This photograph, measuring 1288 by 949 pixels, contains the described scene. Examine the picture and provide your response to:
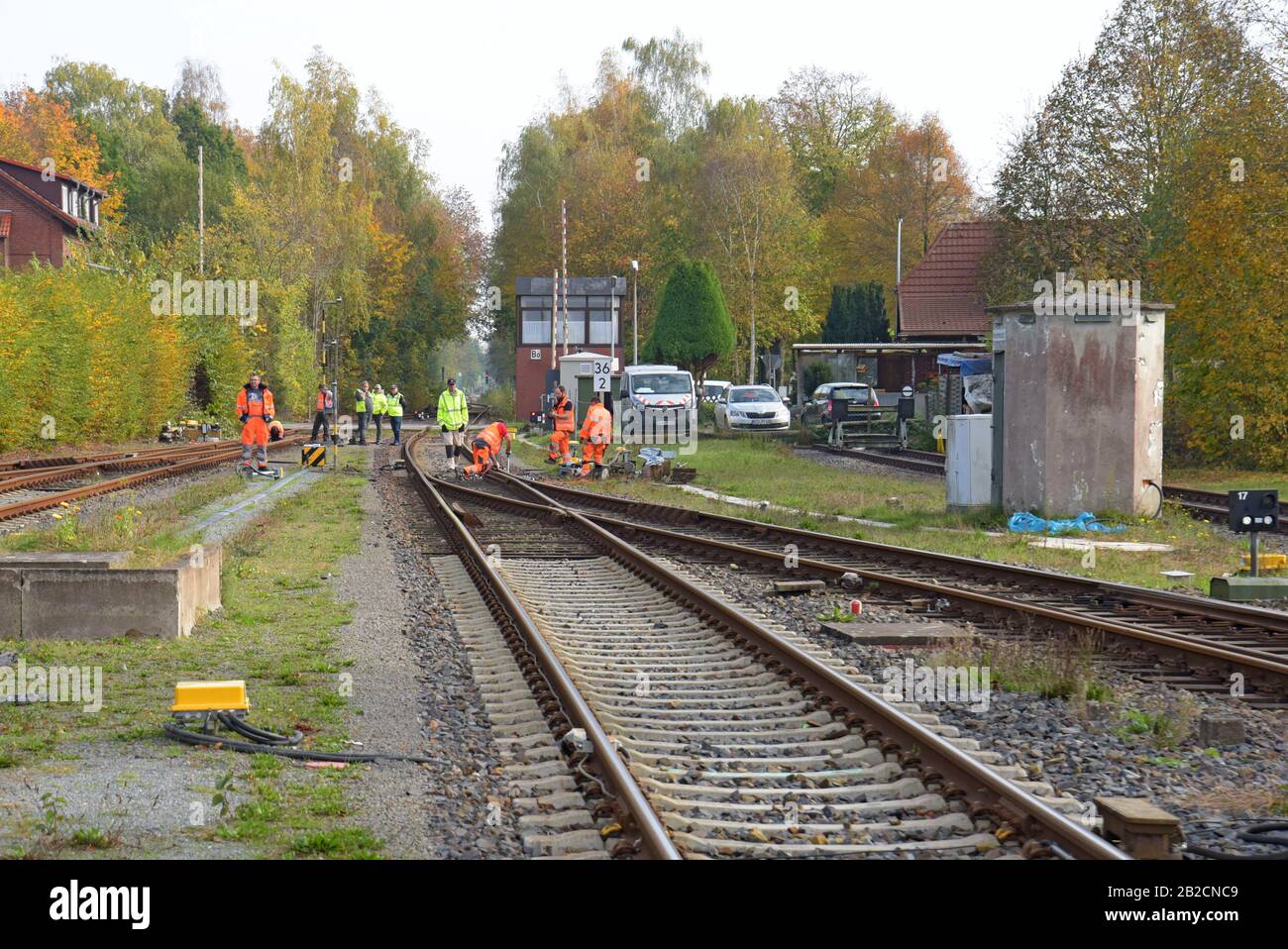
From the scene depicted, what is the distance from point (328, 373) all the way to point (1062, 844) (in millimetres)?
77035

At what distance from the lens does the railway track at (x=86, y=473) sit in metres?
22.2

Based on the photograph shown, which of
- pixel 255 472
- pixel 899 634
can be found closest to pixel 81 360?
pixel 255 472

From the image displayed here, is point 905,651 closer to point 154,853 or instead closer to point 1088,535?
point 154,853

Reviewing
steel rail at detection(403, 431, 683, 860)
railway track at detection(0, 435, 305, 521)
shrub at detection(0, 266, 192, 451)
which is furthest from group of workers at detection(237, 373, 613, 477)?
steel rail at detection(403, 431, 683, 860)

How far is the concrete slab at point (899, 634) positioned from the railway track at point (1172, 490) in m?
6.00

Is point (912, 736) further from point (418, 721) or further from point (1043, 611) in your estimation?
point (1043, 611)

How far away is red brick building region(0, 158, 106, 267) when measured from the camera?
63125 mm

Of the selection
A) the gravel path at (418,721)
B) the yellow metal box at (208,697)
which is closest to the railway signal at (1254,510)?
the gravel path at (418,721)

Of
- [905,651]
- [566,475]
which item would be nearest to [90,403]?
[566,475]

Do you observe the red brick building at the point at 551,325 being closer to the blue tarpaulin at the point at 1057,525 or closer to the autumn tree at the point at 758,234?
the autumn tree at the point at 758,234

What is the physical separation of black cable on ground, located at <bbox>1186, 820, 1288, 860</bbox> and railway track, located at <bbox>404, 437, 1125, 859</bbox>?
0.51 meters

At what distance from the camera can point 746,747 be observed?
795cm

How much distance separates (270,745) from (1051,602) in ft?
24.7

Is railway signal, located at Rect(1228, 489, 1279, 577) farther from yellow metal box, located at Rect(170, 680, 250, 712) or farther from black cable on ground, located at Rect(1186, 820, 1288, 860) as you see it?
yellow metal box, located at Rect(170, 680, 250, 712)
